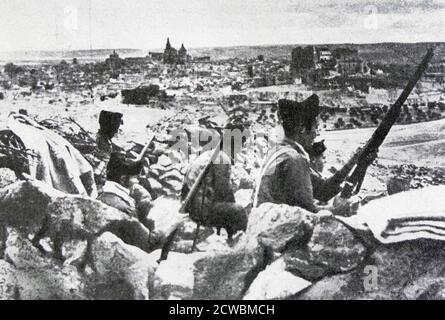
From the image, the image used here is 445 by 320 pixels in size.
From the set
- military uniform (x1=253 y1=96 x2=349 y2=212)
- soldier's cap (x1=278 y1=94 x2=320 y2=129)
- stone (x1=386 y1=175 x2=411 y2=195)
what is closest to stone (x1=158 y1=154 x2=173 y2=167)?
military uniform (x1=253 y1=96 x2=349 y2=212)

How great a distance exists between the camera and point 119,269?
407 cm

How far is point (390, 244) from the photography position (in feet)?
12.7

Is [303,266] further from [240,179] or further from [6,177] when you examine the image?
[6,177]

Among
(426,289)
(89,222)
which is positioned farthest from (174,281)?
(426,289)

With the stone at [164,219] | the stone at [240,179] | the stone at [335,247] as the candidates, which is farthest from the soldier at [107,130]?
the stone at [335,247]

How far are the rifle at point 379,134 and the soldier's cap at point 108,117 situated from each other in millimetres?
2021

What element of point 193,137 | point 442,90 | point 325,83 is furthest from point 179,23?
point 442,90

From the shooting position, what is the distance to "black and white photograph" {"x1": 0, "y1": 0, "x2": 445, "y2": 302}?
3.93m

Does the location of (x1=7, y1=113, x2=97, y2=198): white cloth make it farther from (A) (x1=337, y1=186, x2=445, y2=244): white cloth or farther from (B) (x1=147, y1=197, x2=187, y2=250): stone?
(A) (x1=337, y1=186, x2=445, y2=244): white cloth

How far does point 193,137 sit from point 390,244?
1837 mm

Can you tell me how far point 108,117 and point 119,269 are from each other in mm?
1311

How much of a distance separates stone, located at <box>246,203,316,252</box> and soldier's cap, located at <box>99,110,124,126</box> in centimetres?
146

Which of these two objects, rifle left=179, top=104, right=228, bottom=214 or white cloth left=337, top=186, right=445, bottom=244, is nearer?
white cloth left=337, top=186, right=445, bottom=244
